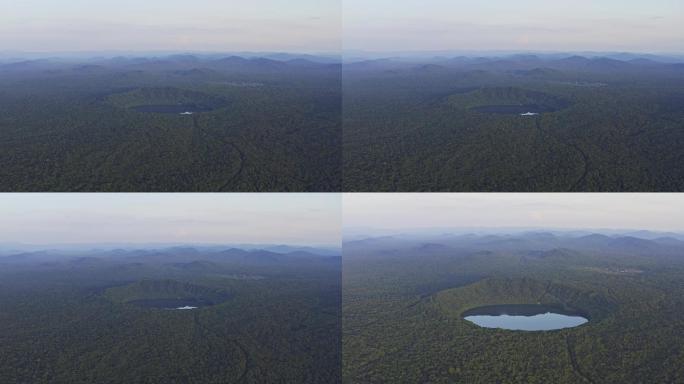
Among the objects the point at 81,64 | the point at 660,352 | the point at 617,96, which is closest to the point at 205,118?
the point at 660,352

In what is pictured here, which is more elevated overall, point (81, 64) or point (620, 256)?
point (81, 64)

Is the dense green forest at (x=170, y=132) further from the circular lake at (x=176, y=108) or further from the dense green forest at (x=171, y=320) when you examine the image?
the dense green forest at (x=171, y=320)

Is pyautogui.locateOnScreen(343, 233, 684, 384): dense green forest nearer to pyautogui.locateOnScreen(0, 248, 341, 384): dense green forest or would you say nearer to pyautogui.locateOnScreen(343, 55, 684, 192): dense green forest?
pyautogui.locateOnScreen(0, 248, 341, 384): dense green forest

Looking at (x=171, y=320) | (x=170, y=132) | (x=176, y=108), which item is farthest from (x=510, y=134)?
(x=176, y=108)

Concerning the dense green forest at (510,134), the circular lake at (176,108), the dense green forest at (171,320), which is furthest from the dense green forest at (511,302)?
the circular lake at (176,108)

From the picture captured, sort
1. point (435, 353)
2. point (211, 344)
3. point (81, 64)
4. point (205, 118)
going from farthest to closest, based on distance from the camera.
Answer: point (81, 64) < point (205, 118) < point (211, 344) < point (435, 353)

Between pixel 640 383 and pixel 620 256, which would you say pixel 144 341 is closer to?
pixel 640 383
